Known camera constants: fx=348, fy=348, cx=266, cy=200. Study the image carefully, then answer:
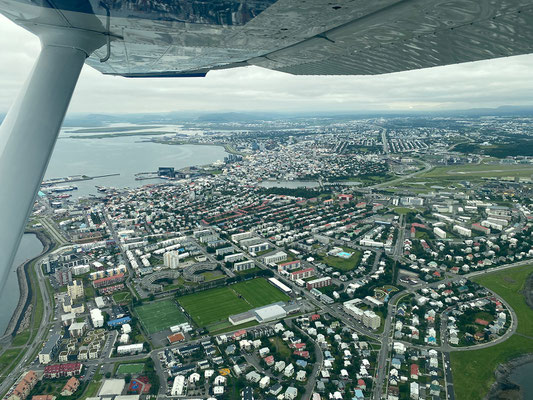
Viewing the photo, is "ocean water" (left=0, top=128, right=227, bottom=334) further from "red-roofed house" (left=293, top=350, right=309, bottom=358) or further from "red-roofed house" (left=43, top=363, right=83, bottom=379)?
"red-roofed house" (left=293, top=350, right=309, bottom=358)

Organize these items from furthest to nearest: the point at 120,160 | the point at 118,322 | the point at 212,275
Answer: the point at 120,160
the point at 212,275
the point at 118,322

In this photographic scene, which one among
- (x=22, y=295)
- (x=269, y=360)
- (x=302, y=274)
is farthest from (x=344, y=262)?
(x=22, y=295)

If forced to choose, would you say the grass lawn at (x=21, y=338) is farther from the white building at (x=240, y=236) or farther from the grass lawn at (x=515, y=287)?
the grass lawn at (x=515, y=287)

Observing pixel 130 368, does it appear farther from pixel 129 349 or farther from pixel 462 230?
pixel 462 230

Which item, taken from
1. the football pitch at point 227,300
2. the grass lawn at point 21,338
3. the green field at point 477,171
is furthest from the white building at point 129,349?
the green field at point 477,171

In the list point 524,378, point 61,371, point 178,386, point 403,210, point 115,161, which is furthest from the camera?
point 115,161

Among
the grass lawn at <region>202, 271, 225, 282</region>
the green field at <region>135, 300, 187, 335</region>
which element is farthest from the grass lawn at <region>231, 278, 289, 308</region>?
the green field at <region>135, 300, 187, 335</region>

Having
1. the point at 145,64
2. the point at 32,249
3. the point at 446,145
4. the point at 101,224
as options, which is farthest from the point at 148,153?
the point at 145,64
